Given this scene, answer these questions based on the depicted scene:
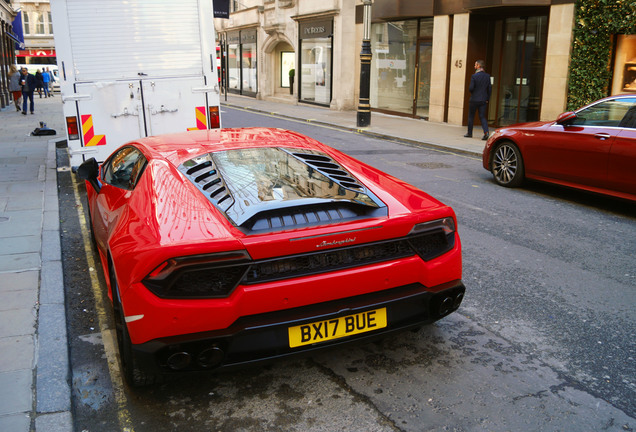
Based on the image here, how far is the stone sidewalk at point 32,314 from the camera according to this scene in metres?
3.23

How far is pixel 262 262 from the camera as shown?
3119mm

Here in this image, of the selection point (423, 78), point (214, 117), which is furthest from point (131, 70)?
point (423, 78)

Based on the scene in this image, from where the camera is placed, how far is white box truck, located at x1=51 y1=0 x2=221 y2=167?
877cm

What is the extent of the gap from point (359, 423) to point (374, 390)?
14.4 inches

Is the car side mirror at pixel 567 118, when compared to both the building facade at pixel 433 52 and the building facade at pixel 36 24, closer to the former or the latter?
the building facade at pixel 433 52

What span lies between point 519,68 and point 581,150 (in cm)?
1030

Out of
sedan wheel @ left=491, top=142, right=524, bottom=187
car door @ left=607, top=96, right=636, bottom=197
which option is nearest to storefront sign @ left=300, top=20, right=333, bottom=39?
sedan wheel @ left=491, top=142, right=524, bottom=187

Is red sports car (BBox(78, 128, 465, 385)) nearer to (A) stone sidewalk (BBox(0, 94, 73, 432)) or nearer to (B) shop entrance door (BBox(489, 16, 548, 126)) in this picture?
(A) stone sidewalk (BBox(0, 94, 73, 432))

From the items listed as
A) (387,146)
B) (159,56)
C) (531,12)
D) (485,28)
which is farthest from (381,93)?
(159,56)

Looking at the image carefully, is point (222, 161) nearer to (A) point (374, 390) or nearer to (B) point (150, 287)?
(B) point (150, 287)

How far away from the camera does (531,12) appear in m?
17.1

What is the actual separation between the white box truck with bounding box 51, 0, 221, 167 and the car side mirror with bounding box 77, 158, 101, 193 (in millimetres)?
4028

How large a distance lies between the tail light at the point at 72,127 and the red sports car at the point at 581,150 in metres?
6.76

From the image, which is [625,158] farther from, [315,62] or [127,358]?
[315,62]
